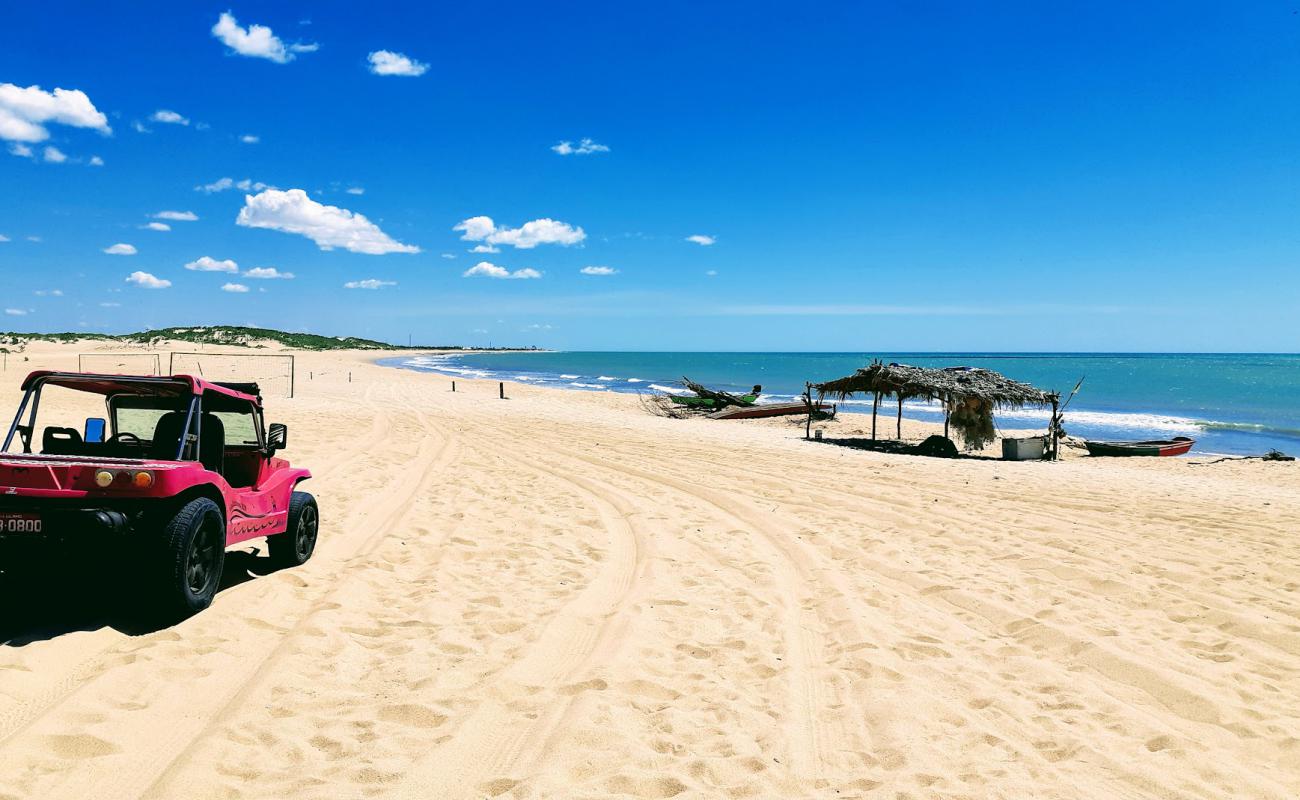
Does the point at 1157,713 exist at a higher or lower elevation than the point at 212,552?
lower

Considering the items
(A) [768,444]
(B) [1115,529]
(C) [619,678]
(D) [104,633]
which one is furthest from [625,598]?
(A) [768,444]

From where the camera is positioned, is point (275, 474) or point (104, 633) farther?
point (275, 474)

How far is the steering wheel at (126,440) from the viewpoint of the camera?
5.33 meters

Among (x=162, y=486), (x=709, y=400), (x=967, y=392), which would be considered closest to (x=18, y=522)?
(x=162, y=486)

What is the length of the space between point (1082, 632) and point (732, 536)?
359 cm

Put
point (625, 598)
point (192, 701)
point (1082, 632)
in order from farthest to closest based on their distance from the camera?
point (625, 598) → point (1082, 632) → point (192, 701)

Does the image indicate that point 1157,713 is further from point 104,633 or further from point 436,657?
point 104,633

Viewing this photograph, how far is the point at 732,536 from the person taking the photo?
26.3ft

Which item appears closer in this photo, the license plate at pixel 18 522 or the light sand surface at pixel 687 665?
the light sand surface at pixel 687 665

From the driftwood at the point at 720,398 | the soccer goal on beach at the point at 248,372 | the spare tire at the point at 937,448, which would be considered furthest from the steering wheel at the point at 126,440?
the driftwood at the point at 720,398

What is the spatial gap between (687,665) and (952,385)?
17.1m

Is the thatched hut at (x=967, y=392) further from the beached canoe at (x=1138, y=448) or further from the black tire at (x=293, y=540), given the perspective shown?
the black tire at (x=293, y=540)

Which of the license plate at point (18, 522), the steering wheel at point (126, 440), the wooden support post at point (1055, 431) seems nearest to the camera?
the license plate at point (18, 522)

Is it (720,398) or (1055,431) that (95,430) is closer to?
(1055,431)
